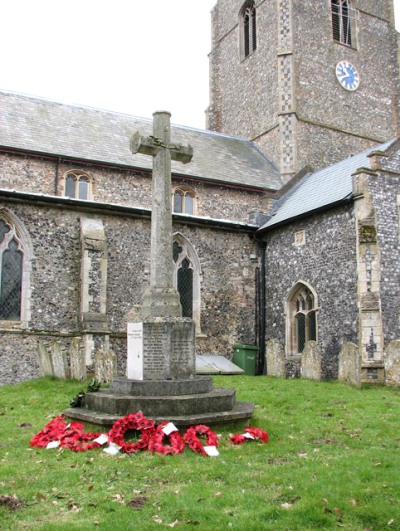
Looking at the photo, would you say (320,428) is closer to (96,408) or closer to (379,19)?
(96,408)

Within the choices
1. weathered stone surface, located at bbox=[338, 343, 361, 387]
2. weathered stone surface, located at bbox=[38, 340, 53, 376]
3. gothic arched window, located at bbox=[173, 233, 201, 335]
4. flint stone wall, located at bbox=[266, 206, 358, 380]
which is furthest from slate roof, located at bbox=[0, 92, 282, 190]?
weathered stone surface, located at bbox=[338, 343, 361, 387]

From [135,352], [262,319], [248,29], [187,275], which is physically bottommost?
[135,352]

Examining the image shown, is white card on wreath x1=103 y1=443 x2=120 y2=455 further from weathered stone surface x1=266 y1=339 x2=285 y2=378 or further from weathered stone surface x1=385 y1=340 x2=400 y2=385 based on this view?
weathered stone surface x1=266 y1=339 x2=285 y2=378

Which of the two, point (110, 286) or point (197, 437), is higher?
point (110, 286)

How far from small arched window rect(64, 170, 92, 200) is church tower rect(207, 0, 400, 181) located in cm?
848

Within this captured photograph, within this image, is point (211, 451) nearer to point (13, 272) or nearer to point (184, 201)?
point (13, 272)

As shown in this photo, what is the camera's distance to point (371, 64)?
89.8 ft

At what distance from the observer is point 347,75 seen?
26469 millimetres

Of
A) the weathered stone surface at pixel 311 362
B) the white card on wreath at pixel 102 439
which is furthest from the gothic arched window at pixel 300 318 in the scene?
the white card on wreath at pixel 102 439

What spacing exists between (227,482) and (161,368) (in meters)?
2.68

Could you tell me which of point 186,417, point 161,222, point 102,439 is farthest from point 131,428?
point 161,222

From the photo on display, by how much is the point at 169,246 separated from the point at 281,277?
9895 mm

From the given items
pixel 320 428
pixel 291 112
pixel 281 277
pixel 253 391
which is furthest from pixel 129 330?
pixel 291 112

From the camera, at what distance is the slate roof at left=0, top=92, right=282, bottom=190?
768 inches
